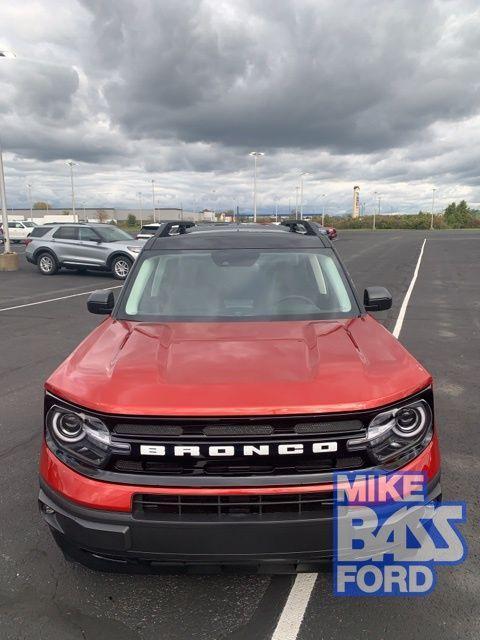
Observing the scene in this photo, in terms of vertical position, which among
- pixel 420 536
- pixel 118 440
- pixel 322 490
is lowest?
pixel 420 536

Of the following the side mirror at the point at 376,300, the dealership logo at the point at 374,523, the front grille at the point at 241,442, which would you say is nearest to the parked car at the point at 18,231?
the side mirror at the point at 376,300

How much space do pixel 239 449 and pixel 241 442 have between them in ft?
0.09

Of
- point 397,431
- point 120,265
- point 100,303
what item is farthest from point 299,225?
point 120,265

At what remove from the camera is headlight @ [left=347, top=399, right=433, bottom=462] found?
2140 millimetres

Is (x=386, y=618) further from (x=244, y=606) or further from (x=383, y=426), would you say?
(x=383, y=426)

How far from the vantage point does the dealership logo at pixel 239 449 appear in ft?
6.75

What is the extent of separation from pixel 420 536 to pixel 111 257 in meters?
15.9

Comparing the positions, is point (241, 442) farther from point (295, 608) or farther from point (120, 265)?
point (120, 265)

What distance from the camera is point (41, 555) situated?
9.18 feet

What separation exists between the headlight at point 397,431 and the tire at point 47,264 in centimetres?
1771

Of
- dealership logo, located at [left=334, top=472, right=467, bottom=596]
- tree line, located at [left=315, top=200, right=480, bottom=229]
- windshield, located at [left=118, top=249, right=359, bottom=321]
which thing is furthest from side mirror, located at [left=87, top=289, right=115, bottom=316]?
tree line, located at [left=315, top=200, right=480, bottom=229]

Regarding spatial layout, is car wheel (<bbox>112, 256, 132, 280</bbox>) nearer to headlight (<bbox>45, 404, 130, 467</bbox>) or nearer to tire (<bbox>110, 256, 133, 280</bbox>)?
tire (<bbox>110, 256, 133, 280</bbox>)

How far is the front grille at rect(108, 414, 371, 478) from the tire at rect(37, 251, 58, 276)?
17448 mm

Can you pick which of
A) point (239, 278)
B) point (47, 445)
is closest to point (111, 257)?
point (239, 278)
